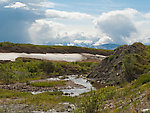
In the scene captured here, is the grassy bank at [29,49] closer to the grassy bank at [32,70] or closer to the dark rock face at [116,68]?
the grassy bank at [32,70]

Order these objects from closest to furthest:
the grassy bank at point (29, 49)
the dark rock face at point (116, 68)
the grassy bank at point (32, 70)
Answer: the dark rock face at point (116, 68)
the grassy bank at point (32, 70)
the grassy bank at point (29, 49)

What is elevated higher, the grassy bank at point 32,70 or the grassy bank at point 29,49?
the grassy bank at point 29,49

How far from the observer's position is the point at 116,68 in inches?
1807

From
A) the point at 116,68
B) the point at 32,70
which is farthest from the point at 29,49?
the point at 116,68

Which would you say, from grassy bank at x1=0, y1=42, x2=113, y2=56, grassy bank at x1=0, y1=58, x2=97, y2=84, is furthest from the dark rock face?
grassy bank at x1=0, y1=42, x2=113, y2=56

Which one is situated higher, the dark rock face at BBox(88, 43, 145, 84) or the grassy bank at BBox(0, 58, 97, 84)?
the dark rock face at BBox(88, 43, 145, 84)

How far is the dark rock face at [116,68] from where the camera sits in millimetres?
41031

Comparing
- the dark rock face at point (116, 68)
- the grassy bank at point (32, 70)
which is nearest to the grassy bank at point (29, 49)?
the grassy bank at point (32, 70)

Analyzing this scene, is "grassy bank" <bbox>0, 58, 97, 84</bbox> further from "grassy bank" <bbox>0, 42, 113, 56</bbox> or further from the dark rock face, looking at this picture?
"grassy bank" <bbox>0, 42, 113, 56</bbox>

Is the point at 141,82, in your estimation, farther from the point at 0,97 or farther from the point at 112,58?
the point at 112,58

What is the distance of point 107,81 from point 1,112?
29.9 metres

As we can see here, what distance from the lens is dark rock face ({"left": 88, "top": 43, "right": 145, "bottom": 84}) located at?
41031 millimetres

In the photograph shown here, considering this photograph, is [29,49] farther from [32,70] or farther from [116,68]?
[116,68]

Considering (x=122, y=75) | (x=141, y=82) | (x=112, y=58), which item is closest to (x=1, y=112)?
(x=141, y=82)
